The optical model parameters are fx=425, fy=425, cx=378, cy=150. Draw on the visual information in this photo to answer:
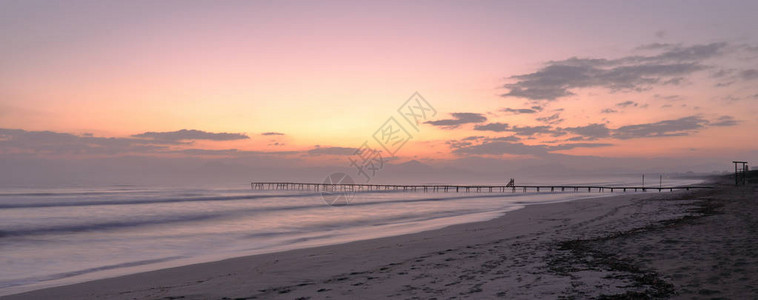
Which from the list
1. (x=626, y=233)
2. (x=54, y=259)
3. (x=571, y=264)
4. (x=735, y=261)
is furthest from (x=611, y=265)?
(x=54, y=259)

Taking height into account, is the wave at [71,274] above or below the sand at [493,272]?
below

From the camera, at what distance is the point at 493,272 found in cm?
805

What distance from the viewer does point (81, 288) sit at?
29.2ft

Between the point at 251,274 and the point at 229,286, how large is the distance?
1.28m

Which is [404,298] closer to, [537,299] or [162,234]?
[537,299]

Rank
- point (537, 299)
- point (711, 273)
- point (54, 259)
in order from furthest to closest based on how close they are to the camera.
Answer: point (54, 259) → point (711, 273) → point (537, 299)

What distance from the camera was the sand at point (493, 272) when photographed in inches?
258

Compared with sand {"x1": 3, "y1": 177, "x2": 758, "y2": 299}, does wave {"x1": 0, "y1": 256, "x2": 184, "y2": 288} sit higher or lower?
lower

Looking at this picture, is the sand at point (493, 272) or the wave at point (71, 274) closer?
the sand at point (493, 272)

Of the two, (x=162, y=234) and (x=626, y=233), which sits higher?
(x=626, y=233)

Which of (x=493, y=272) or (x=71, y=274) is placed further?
(x=71, y=274)

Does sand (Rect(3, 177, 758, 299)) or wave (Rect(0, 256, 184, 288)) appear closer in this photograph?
sand (Rect(3, 177, 758, 299))

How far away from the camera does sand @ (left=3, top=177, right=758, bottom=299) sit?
6.55 metres

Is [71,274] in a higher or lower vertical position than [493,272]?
lower
